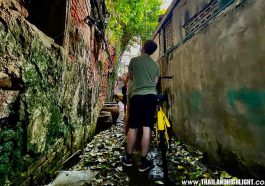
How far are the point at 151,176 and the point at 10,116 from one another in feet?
7.11

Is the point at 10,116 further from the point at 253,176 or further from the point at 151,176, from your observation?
the point at 253,176

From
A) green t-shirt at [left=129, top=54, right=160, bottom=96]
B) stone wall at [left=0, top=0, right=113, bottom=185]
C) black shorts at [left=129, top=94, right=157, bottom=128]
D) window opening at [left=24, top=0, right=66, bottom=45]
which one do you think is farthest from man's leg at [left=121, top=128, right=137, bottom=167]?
window opening at [left=24, top=0, right=66, bottom=45]

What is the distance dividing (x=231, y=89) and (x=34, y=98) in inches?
104

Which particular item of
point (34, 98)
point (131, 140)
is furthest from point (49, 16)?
point (131, 140)

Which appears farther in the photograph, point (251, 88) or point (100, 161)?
point (100, 161)

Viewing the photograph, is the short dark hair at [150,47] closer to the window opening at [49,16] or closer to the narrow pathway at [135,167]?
the window opening at [49,16]

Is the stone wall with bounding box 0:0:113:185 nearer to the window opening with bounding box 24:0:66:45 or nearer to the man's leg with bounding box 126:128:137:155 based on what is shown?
the window opening with bounding box 24:0:66:45

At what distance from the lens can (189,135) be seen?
4664 mm

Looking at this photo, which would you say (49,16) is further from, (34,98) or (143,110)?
(143,110)

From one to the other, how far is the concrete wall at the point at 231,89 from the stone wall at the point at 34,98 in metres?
2.50

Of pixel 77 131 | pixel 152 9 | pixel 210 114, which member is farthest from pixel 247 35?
pixel 152 9

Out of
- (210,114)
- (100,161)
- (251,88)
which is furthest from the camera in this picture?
(100,161)

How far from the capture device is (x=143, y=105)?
343 centimetres

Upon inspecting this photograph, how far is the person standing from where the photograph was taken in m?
3.43
